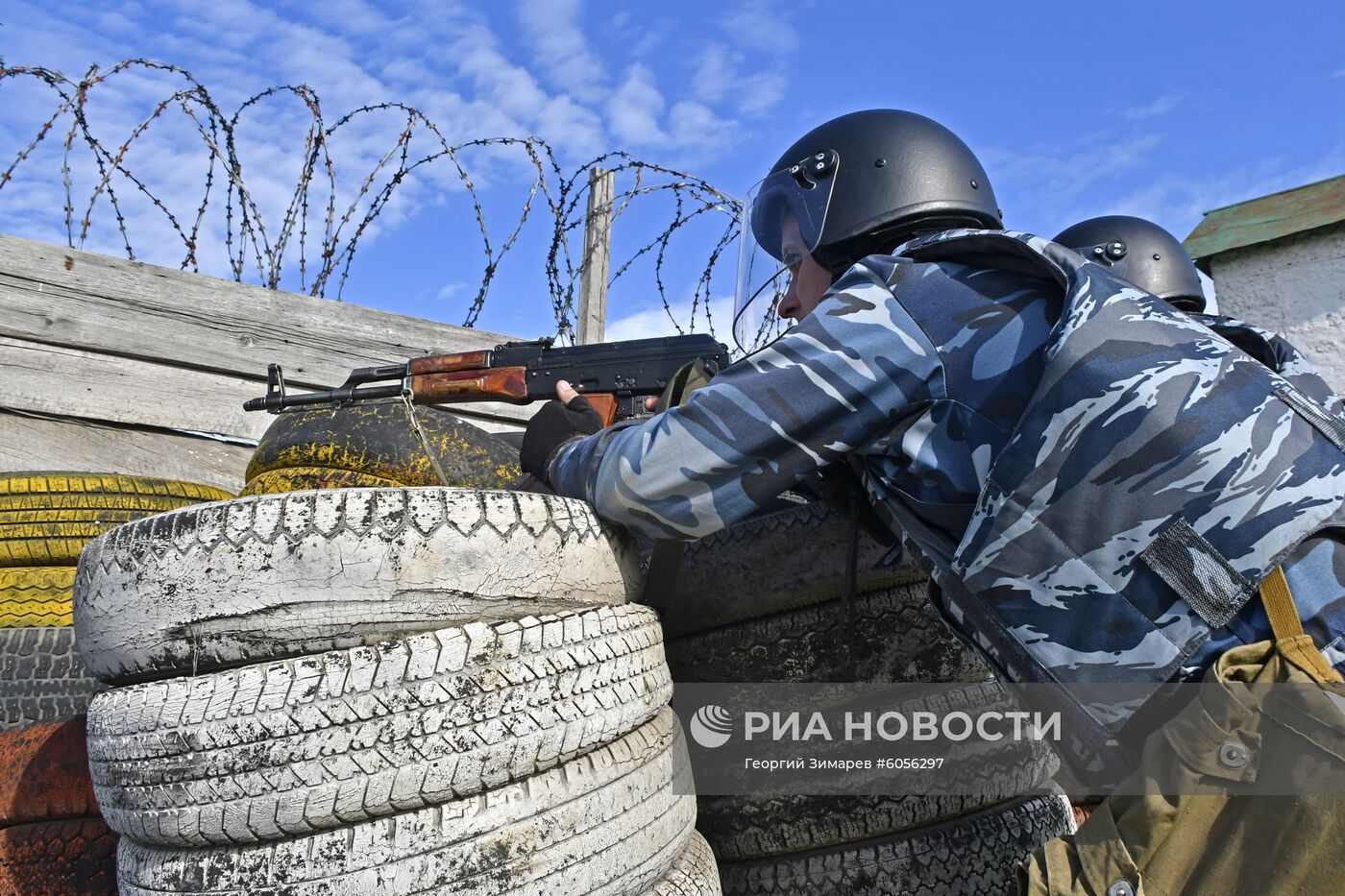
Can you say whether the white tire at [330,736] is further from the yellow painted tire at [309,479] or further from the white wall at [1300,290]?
the white wall at [1300,290]

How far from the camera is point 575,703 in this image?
1534mm

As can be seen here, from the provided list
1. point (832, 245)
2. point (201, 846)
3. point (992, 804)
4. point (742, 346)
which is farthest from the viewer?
point (742, 346)

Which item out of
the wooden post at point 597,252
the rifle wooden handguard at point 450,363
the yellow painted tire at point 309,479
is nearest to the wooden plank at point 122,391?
the rifle wooden handguard at point 450,363

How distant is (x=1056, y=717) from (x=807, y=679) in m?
0.62

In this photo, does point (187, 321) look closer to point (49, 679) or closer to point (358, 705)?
point (49, 679)

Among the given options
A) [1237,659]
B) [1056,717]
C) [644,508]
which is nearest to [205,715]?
[644,508]

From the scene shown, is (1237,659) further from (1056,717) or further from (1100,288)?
(1100,288)

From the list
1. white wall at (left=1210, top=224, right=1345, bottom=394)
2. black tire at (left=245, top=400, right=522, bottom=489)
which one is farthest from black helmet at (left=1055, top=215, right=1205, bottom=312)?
white wall at (left=1210, top=224, right=1345, bottom=394)

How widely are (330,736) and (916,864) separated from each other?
1257 millimetres

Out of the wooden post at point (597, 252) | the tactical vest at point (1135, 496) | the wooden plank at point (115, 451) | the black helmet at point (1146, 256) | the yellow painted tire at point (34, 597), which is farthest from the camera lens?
the wooden post at point (597, 252)

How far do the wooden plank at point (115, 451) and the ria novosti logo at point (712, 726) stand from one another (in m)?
2.43

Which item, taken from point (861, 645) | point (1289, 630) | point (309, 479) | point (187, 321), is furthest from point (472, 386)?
point (1289, 630)

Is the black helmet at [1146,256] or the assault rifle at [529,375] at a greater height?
the black helmet at [1146,256]

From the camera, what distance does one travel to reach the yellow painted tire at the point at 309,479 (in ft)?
9.36
